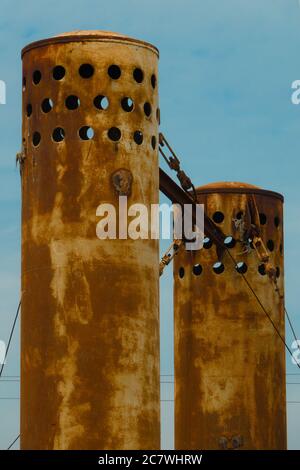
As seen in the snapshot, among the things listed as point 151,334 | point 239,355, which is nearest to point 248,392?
point 239,355

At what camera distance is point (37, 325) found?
51719 millimetres

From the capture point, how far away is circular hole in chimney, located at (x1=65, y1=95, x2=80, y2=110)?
52312 mm

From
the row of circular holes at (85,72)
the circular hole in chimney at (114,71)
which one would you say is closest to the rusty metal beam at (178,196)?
the row of circular holes at (85,72)

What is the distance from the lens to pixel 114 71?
52.7 metres

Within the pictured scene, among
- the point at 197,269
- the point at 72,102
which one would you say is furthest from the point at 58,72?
the point at 197,269

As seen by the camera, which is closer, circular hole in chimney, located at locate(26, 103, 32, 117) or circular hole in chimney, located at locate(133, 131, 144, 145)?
circular hole in chimney, located at locate(133, 131, 144, 145)

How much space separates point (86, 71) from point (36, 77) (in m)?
1.42

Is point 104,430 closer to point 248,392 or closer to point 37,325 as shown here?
point 37,325

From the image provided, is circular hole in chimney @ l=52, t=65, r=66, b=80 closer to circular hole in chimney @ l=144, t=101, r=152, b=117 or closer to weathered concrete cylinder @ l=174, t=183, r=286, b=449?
circular hole in chimney @ l=144, t=101, r=152, b=117

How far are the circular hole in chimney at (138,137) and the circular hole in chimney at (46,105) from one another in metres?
2.29

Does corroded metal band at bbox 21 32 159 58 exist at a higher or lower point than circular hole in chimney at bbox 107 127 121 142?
higher

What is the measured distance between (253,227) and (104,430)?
15.6 metres

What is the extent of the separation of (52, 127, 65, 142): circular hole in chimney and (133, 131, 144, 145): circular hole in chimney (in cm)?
189

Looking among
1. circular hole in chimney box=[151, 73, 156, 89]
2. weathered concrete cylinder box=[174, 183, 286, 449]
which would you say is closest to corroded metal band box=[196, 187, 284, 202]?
weathered concrete cylinder box=[174, 183, 286, 449]
